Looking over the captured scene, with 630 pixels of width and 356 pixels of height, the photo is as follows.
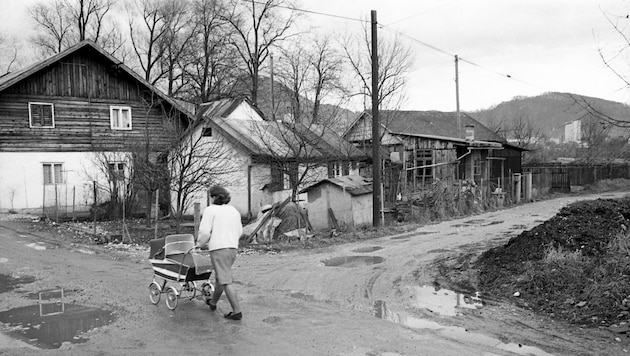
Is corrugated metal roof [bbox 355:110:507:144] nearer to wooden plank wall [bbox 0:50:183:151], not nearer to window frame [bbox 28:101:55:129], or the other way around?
wooden plank wall [bbox 0:50:183:151]

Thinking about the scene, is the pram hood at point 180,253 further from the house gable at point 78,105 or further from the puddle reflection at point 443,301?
the house gable at point 78,105

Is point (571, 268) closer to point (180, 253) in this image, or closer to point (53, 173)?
point (180, 253)

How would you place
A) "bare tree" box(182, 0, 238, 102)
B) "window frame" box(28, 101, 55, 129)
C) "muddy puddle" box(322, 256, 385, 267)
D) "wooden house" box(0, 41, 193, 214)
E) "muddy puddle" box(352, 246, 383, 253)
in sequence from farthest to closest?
1. "bare tree" box(182, 0, 238, 102)
2. "window frame" box(28, 101, 55, 129)
3. "wooden house" box(0, 41, 193, 214)
4. "muddy puddle" box(352, 246, 383, 253)
5. "muddy puddle" box(322, 256, 385, 267)

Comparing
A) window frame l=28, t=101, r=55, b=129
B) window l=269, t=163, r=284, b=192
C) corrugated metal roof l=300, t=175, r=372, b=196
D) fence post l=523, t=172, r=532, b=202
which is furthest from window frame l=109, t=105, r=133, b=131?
fence post l=523, t=172, r=532, b=202

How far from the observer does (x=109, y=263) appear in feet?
42.3

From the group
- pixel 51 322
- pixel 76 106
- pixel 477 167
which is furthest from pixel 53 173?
pixel 477 167

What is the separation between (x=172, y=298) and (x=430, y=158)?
24.3m

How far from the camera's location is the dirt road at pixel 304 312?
643cm

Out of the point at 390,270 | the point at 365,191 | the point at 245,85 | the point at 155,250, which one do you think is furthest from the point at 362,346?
the point at 245,85

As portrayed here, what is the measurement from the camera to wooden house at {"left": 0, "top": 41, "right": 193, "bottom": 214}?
25.8m

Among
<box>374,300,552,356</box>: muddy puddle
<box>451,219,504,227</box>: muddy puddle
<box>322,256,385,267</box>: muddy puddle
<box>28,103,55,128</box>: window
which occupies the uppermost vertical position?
<box>28,103,55,128</box>: window

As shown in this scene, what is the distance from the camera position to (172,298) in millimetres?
8039

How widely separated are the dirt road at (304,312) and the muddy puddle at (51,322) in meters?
0.06

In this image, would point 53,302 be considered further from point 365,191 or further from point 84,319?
point 365,191
